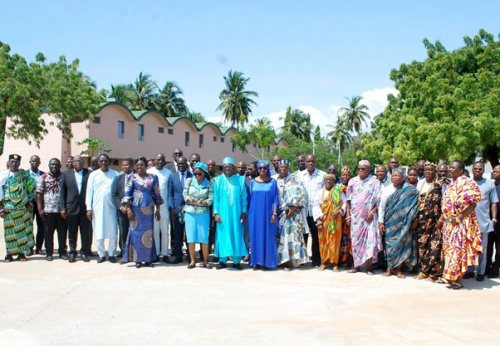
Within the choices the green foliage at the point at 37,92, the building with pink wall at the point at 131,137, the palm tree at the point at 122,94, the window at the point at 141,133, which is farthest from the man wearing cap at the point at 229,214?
the palm tree at the point at 122,94

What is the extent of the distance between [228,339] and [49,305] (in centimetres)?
225

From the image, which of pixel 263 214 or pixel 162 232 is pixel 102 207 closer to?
pixel 162 232

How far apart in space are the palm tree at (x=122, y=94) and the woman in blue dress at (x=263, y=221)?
1567 inches

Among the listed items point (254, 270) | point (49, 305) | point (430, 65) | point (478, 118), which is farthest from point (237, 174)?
point (430, 65)

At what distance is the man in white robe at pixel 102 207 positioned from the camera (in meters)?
7.69

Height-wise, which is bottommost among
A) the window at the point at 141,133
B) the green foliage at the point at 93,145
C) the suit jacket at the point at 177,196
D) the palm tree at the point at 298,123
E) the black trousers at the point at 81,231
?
the black trousers at the point at 81,231

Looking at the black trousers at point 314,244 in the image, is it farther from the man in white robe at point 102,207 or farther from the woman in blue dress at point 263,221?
the man in white robe at point 102,207

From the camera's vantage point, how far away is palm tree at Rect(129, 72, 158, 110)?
47.4 meters

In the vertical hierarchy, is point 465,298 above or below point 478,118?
below

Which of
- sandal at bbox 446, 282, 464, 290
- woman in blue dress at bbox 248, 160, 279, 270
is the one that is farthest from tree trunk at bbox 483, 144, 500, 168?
woman in blue dress at bbox 248, 160, 279, 270

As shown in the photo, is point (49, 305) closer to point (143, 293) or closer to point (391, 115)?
point (143, 293)

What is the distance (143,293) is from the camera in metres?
5.73

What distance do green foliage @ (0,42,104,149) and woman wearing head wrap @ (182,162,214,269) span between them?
38.6 feet

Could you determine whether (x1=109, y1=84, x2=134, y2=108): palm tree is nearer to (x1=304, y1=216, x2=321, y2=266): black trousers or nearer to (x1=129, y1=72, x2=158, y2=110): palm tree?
(x1=129, y1=72, x2=158, y2=110): palm tree
